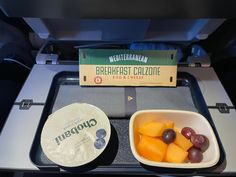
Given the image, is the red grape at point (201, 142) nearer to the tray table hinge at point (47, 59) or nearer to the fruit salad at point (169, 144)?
the fruit salad at point (169, 144)

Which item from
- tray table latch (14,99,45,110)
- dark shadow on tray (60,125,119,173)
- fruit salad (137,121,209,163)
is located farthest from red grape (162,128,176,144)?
tray table latch (14,99,45,110)

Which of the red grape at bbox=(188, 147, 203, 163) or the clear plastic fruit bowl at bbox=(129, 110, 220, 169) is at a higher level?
the clear plastic fruit bowl at bbox=(129, 110, 220, 169)

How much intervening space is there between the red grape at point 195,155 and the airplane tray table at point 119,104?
0.03 metres

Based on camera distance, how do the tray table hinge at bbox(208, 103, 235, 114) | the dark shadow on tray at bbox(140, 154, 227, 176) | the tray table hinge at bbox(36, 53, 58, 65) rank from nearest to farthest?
1. the dark shadow on tray at bbox(140, 154, 227, 176)
2. the tray table hinge at bbox(208, 103, 235, 114)
3. the tray table hinge at bbox(36, 53, 58, 65)

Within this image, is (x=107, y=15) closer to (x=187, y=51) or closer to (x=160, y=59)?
(x=160, y=59)

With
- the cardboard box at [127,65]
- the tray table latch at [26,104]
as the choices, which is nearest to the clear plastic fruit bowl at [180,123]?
the cardboard box at [127,65]

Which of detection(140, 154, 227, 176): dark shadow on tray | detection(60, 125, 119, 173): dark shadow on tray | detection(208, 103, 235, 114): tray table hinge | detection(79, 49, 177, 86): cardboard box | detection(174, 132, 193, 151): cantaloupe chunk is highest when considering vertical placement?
detection(79, 49, 177, 86): cardboard box

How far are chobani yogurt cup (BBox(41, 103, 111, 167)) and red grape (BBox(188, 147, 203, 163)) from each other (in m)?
0.19

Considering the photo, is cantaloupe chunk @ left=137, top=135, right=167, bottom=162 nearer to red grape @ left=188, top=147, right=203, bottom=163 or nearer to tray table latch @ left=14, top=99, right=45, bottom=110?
red grape @ left=188, top=147, right=203, bottom=163

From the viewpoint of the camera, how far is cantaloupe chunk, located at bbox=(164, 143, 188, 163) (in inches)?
21.7

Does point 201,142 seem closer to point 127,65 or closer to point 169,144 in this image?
point 169,144

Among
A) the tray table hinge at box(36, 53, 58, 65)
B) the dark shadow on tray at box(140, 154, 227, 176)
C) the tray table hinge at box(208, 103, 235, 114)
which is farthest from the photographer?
the tray table hinge at box(36, 53, 58, 65)

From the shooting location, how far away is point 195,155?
0.56 m

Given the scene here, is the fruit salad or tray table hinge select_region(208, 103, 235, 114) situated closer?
the fruit salad
